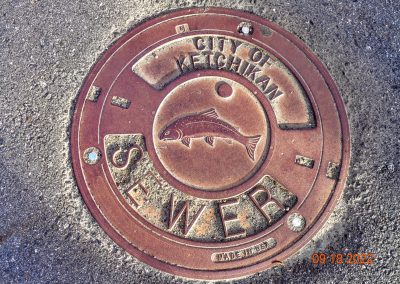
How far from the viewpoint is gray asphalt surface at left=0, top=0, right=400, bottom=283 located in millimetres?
1909

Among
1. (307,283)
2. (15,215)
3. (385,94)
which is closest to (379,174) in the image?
(385,94)

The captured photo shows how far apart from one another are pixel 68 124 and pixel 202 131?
2.26 ft

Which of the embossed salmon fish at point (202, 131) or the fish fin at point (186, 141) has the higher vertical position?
the embossed salmon fish at point (202, 131)

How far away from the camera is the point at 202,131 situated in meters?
1.94

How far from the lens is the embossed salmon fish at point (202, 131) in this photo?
76.3 inches

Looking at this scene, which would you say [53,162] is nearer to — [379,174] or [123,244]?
[123,244]

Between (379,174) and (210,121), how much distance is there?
3.03 feet

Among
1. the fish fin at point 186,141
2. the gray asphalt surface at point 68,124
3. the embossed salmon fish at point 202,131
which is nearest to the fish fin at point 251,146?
the embossed salmon fish at point 202,131
